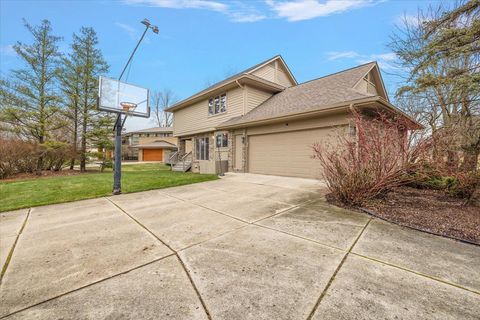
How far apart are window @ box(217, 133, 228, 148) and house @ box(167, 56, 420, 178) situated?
0.20 feet

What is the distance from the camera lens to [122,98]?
673cm

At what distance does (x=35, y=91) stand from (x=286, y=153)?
14.6m

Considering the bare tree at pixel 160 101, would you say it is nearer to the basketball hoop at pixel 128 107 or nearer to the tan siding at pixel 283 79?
the tan siding at pixel 283 79

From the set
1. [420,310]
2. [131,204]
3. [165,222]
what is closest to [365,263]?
[420,310]

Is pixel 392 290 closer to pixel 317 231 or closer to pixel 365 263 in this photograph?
pixel 365 263

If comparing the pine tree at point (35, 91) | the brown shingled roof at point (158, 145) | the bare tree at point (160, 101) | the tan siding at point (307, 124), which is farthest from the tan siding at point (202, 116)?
the bare tree at point (160, 101)

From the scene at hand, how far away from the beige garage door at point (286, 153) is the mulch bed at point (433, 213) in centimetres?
323

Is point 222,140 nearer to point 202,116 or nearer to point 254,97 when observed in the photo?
point 202,116

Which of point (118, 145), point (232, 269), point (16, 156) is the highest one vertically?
point (118, 145)

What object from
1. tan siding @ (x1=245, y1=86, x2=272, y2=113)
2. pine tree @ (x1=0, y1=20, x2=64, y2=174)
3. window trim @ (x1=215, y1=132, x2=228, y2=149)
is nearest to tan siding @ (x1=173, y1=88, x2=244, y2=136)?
tan siding @ (x1=245, y1=86, x2=272, y2=113)

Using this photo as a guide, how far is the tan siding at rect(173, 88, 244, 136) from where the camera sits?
39.1 feet

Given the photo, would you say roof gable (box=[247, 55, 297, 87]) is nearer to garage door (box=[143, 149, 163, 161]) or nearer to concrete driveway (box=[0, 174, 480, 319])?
concrete driveway (box=[0, 174, 480, 319])

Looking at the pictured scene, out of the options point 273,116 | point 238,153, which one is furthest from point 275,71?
point 238,153

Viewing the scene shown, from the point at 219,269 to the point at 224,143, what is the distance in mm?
10418
